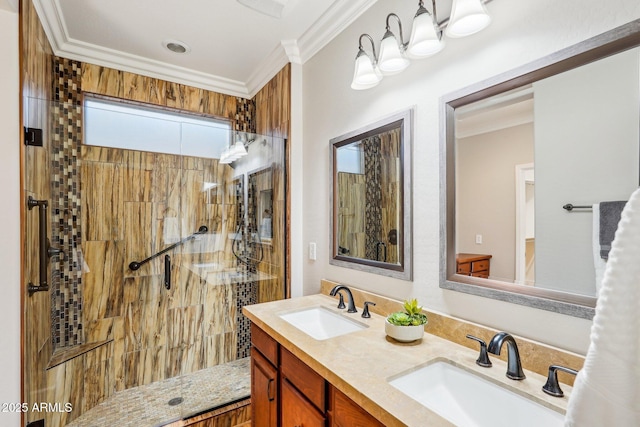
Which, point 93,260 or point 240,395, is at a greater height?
point 93,260

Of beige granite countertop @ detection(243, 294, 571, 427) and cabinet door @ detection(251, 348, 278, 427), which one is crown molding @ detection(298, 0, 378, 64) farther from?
cabinet door @ detection(251, 348, 278, 427)

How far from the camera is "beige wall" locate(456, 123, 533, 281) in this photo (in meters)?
1.10

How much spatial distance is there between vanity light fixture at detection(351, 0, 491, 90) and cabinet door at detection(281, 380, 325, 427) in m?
1.48

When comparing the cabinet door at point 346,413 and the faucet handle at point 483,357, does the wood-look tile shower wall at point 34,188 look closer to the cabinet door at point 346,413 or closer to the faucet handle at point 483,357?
the cabinet door at point 346,413

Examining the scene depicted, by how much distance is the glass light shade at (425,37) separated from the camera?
122 centimetres

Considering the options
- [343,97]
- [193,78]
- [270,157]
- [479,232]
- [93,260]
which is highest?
[193,78]

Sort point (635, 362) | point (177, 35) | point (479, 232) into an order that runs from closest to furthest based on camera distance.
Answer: point (635, 362), point (479, 232), point (177, 35)

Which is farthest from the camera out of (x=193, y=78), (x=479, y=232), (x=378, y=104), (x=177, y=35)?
(x=193, y=78)

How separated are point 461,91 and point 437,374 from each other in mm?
1106

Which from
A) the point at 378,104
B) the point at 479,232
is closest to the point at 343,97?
the point at 378,104
